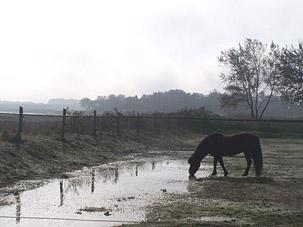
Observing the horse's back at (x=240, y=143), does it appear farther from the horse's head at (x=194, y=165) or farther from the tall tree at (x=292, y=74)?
the tall tree at (x=292, y=74)

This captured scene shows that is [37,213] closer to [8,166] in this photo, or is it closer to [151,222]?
[151,222]

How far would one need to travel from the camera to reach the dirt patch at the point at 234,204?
18.6 feet

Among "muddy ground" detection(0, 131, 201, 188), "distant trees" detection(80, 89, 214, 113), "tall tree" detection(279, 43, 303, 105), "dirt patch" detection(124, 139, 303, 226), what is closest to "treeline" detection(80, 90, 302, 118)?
"distant trees" detection(80, 89, 214, 113)

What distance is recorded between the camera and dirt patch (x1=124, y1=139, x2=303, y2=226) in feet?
18.6

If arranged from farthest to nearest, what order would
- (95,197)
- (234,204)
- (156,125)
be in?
1. (156,125)
2. (95,197)
3. (234,204)

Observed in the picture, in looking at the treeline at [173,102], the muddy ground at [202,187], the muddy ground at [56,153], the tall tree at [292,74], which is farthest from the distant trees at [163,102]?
the muddy ground at [202,187]

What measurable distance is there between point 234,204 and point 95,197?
9.71ft

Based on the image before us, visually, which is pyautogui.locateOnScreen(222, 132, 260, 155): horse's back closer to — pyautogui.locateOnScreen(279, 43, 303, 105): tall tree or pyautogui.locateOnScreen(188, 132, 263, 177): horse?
pyautogui.locateOnScreen(188, 132, 263, 177): horse

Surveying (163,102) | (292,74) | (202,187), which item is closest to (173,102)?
(163,102)

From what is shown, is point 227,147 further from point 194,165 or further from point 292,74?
point 292,74

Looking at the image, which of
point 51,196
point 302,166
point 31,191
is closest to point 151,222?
point 51,196

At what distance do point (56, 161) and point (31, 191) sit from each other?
4.18 metres

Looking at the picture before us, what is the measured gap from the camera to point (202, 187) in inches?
343

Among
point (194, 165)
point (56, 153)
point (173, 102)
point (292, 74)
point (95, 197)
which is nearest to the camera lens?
point (95, 197)
